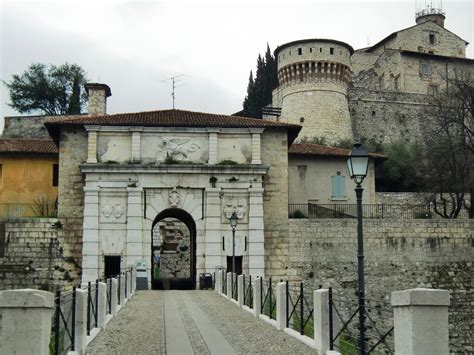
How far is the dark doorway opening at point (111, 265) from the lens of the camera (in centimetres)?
3428

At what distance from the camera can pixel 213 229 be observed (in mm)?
34781

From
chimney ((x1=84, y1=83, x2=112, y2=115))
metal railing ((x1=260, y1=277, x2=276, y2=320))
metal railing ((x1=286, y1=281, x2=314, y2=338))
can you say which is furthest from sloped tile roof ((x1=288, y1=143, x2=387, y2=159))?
metal railing ((x1=286, y1=281, x2=314, y2=338))

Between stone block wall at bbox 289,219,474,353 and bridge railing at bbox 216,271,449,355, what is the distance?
9645 millimetres

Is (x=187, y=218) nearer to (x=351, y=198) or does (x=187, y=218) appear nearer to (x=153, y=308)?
(x=351, y=198)

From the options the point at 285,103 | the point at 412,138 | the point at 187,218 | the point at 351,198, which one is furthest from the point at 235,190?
the point at 412,138

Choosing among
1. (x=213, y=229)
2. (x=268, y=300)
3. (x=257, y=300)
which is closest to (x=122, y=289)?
(x=257, y=300)

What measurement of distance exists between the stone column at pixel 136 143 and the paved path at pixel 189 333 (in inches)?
477

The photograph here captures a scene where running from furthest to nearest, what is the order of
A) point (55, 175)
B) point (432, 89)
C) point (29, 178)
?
point (432, 89) → point (55, 175) → point (29, 178)

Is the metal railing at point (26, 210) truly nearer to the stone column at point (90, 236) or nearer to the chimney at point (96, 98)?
the stone column at point (90, 236)

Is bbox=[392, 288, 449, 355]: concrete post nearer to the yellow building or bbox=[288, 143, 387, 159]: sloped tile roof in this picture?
bbox=[288, 143, 387, 159]: sloped tile roof

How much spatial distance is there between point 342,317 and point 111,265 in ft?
70.3

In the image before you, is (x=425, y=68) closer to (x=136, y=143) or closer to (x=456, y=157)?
(x=456, y=157)

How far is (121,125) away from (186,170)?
3917mm

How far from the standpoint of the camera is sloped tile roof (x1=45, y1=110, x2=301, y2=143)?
3509cm
